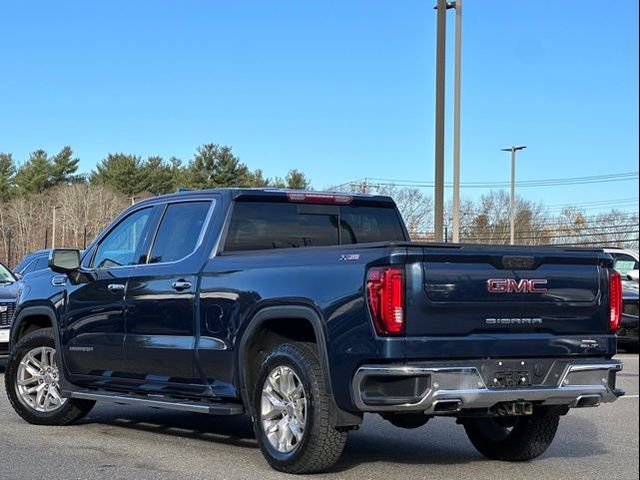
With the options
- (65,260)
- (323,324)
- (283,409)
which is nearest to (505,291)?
(323,324)

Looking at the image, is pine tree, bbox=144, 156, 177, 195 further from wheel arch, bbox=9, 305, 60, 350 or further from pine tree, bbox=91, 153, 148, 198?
wheel arch, bbox=9, 305, 60, 350

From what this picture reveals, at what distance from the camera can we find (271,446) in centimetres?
671

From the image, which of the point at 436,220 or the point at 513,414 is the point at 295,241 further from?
the point at 436,220

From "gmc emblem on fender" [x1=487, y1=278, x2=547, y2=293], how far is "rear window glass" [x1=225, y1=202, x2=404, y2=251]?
2.15 m

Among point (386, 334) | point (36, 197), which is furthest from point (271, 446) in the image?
point (36, 197)

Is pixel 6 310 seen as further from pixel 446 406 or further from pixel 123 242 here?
pixel 446 406

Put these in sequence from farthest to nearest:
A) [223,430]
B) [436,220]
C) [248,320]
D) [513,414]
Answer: [436,220] < [223,430] < [248,320] < [513,414]

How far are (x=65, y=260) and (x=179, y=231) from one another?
1.29 metres

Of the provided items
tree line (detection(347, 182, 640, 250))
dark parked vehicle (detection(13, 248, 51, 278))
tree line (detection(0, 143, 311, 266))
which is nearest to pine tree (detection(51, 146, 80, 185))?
tree line (detection(0, 143, 311, 266))

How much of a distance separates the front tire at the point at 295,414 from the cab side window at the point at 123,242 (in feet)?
7.05

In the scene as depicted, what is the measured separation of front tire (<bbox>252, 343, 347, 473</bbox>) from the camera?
6.31 m

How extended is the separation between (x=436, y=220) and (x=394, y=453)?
8.88 m

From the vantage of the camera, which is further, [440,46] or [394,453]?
[440,46]

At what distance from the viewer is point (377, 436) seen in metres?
8.59
